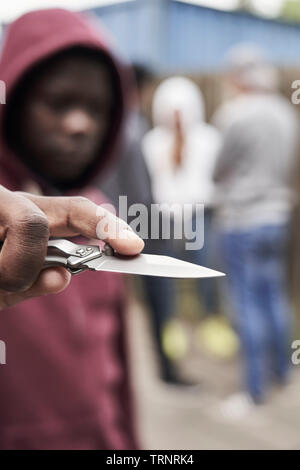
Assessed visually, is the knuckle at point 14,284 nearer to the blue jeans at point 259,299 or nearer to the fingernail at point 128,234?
the fingernail at point 128,234

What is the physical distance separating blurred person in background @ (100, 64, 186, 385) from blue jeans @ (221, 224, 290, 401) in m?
0.20

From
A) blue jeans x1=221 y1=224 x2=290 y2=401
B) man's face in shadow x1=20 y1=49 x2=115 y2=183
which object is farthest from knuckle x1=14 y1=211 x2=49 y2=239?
blue jeans x1=221 y1=224 x2=290 y2=401

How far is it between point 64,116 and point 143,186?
0.86 meters

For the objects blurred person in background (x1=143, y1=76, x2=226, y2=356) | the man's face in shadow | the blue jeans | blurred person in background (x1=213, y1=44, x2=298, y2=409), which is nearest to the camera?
the man's face in shadow

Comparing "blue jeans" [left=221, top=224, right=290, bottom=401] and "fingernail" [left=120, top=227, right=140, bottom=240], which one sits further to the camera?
"blue jeans" [left=221, top=224, right=290, bottom=401]

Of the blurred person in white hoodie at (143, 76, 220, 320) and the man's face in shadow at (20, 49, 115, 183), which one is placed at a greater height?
the blurred person in white hoodie at (143, 76, 220, 320)

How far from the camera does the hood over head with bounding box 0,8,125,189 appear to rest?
0.70m

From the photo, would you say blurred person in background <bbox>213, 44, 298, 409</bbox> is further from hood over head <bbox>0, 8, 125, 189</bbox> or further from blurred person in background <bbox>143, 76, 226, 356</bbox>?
hood over head <bbox>0, 8, 125, 189</bbox>

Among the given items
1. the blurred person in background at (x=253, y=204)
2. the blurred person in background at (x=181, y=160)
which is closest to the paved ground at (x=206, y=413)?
the blurred person in background at (x=253, y=204)

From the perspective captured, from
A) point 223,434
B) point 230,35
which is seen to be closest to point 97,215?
point 223,434

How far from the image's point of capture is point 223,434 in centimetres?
183

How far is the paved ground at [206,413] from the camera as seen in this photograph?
5.80 feet

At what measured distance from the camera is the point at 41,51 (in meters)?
0.71
